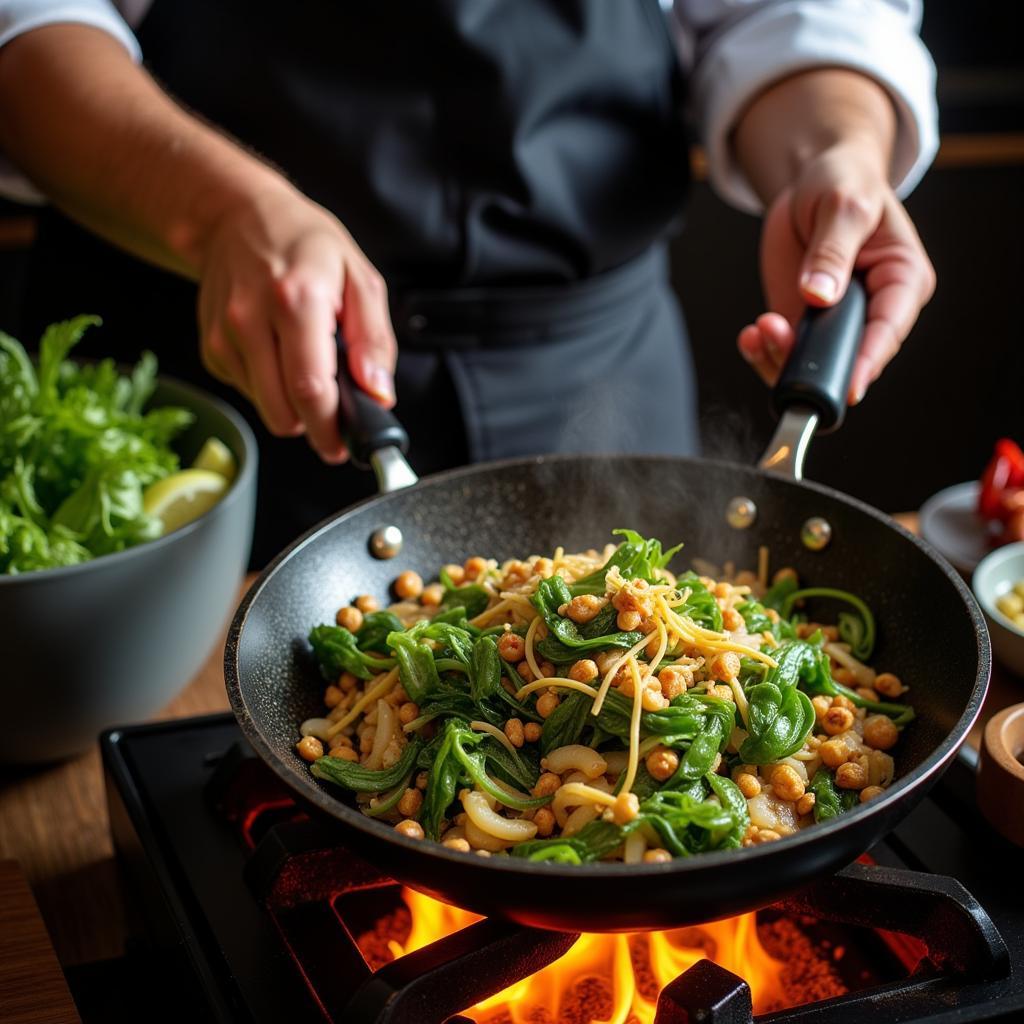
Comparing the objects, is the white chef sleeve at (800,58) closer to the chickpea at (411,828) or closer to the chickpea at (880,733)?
the chickpea at (880,733)

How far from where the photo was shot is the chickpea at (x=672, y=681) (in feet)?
3.48

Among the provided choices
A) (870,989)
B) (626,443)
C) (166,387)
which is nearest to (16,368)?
(166,387)

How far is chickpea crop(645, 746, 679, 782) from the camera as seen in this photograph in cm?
101

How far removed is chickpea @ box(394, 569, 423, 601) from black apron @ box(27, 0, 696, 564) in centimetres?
64

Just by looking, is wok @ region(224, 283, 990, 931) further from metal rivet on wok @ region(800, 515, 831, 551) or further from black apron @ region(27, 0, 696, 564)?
black apron @ region(27, 0, 696, 564)

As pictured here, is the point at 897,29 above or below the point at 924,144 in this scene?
above

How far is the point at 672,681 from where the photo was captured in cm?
106

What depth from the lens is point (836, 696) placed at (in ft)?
3.85

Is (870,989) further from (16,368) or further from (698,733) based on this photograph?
(16,368)

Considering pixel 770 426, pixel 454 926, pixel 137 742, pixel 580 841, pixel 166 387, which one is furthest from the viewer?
pixel 770 426

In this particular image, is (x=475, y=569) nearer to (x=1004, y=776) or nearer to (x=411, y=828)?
(x=411, y=828)

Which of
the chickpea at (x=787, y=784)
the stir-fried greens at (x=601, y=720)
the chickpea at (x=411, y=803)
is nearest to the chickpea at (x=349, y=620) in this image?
the stir-fried greens at (x=601, y=720)

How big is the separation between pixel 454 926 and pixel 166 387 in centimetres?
98

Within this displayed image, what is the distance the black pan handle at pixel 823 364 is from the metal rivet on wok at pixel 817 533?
0.35ft
